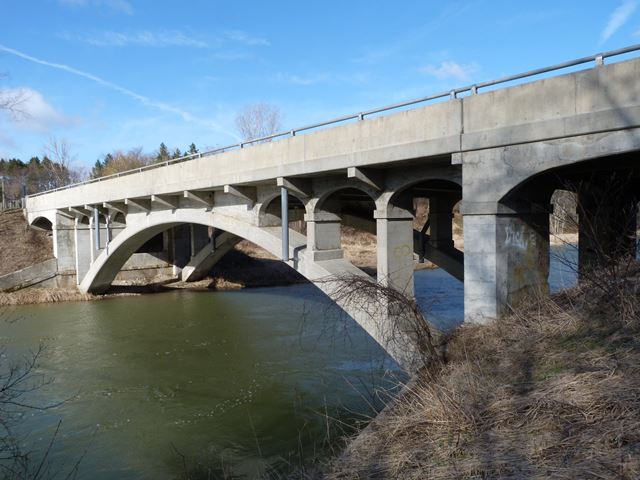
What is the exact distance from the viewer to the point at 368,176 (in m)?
9.35

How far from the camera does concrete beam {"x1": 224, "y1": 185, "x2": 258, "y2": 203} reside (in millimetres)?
12773

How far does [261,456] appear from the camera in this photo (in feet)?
27.1

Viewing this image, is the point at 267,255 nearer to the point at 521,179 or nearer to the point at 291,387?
the point at 291,387

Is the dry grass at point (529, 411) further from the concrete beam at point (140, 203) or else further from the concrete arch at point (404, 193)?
the concrete beam at point (140, 203)

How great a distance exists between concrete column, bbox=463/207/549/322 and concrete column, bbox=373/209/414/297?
2.08 metres

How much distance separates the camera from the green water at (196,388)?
8477mm

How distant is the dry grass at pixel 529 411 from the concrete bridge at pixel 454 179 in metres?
1.35

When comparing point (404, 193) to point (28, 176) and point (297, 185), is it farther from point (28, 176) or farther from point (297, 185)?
point (28, 176)

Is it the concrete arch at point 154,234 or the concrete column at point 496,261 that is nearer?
the concrete column at point 496,261

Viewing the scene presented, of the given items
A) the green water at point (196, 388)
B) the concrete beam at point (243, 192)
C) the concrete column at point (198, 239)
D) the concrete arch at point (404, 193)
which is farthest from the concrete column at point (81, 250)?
the concrete arch at point (404, 193)

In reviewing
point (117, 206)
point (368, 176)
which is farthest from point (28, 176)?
point (368, 176)

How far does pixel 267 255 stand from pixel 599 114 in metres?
29.2

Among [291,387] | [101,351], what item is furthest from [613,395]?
[101,351]

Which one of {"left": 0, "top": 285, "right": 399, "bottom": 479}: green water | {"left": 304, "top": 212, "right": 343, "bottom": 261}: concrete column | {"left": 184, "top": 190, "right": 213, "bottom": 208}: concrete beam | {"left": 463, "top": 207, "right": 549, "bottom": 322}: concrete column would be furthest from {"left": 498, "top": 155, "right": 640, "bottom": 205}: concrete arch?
{"left": 184, "top": 190, "right": 213, "bottom": 208}: concrete beam
